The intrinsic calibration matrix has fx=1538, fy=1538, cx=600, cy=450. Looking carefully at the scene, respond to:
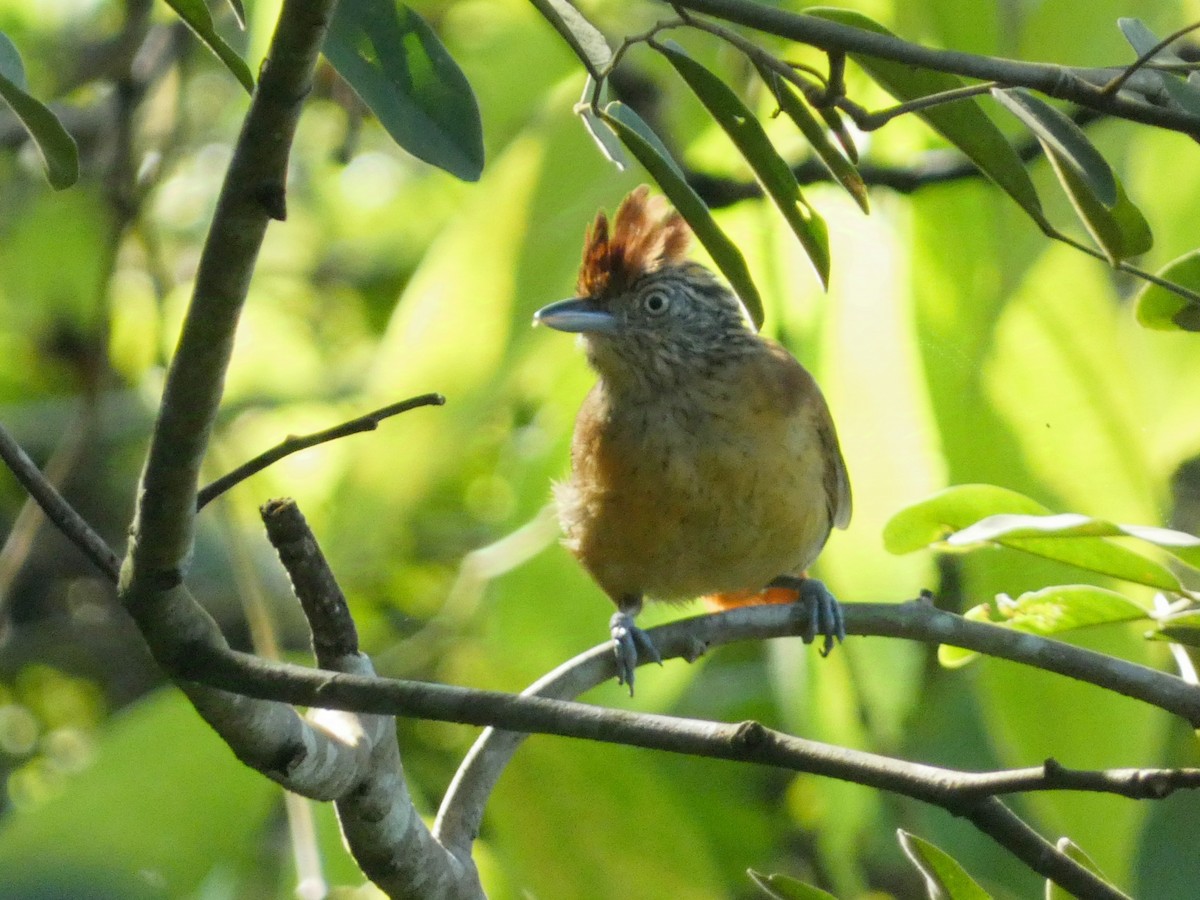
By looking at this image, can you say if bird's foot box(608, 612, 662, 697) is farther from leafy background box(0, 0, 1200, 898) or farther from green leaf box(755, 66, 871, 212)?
green leaf box(755, 66, 871, 212)

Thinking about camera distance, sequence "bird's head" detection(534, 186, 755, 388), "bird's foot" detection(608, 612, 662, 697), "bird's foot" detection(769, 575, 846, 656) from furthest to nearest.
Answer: "bird's head" detection(534, 186, 755, 388) → "bird's foot" detection(608, 612, 662, 697) → "bird's foot" detection(769, 575, 846, 656)

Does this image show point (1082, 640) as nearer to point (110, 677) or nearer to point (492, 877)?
point (492, 877)

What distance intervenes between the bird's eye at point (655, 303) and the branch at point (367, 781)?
219cm

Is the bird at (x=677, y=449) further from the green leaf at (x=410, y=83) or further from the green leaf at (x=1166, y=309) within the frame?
the green leaf at (x=410, y=83)

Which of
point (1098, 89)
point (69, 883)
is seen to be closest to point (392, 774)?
point (69, 883)

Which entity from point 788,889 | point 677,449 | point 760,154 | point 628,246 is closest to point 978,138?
point 760,154

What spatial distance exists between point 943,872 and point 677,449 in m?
1.87

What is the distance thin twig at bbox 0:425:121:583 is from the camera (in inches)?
58.4

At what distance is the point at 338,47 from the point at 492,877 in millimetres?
1984

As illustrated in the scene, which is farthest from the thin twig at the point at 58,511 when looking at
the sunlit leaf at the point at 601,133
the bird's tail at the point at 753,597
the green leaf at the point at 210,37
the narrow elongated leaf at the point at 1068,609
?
the bird's tail at the point at 753,597

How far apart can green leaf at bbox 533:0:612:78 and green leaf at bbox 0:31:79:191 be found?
1.62 ft

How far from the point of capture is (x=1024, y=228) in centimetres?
273

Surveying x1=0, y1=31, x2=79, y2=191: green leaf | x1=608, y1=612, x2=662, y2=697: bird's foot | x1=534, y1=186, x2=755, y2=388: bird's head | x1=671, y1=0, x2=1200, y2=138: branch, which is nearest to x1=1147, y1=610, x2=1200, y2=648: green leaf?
x1=671, y1=0, x2=1200, y2=138: branch

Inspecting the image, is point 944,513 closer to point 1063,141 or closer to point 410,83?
point 1063,141
